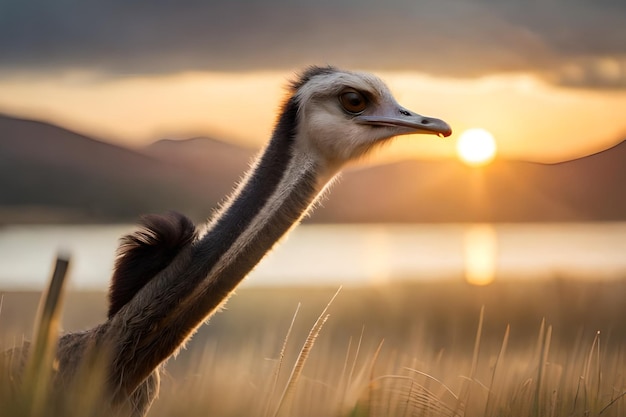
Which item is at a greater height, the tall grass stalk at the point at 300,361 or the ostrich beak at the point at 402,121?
the ostrich beak at the point at 402,121

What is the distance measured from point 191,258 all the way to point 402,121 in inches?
40.0

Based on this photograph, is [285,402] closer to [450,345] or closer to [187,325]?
[187,325]

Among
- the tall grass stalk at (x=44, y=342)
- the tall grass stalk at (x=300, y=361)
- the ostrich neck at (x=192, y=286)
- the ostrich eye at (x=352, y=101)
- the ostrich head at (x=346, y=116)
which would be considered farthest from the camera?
the ostrich eye at (x=352, y=101)

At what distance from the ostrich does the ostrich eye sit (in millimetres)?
128

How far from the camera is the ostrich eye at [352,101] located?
12.6 ft

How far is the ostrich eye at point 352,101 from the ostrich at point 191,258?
0.42 ft

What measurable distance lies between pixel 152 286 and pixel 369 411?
3.54 ft

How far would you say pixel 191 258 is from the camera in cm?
330

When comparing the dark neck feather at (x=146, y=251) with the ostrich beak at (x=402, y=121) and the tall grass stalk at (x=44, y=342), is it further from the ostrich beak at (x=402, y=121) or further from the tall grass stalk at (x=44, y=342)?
the tall grass stalk at (x=44, y=342)

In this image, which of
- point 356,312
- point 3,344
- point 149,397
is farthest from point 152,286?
point 356,312

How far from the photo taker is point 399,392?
254cm

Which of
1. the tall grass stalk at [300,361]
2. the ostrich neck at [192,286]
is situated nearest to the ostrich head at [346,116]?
the ostrich neck at [192,286]

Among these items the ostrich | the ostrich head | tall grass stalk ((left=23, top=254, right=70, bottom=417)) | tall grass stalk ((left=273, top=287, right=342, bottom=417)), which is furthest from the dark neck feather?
tall grass stalk ((left=23, top=254, right=70, bottom=417))

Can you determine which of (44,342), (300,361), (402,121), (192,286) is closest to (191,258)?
(192,286)
